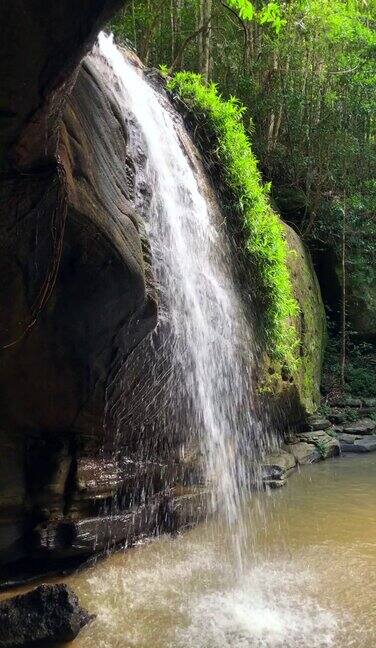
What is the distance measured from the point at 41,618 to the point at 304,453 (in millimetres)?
5441

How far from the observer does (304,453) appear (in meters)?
8.12

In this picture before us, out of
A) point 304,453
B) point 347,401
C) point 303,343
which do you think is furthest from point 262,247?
point 347,401

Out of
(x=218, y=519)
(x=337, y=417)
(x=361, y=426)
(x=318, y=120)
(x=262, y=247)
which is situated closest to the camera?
(x=218, y=519)

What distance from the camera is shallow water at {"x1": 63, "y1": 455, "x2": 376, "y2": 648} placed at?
130 inches

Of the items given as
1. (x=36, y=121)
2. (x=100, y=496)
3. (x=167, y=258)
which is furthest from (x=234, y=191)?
(x=36, y=121)

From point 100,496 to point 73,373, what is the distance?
4.01 feet

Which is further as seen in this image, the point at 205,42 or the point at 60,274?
the point at 205,42

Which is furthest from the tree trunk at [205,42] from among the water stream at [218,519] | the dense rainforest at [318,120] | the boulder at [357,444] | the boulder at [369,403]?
the boulder at [357,444]

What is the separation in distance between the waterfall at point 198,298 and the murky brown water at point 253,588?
1.45ft

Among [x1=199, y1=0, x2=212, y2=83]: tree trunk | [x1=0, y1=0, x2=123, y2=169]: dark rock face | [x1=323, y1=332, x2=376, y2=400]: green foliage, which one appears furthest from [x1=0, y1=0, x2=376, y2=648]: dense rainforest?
[x1=199, y1=0, x2=212, y2=83]: tree trunk

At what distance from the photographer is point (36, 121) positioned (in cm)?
231

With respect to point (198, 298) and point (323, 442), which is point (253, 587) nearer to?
point (198, 298)

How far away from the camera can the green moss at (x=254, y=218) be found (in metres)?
7.61

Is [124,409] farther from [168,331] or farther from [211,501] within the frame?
[211,501]
